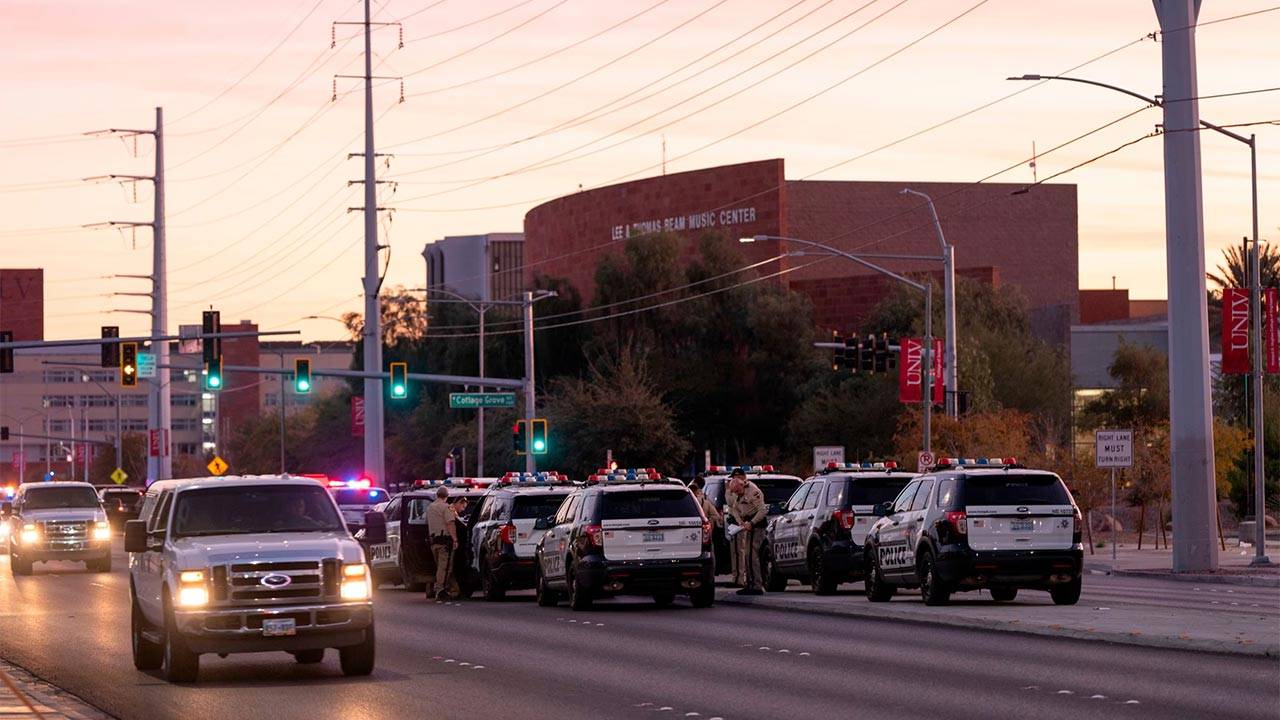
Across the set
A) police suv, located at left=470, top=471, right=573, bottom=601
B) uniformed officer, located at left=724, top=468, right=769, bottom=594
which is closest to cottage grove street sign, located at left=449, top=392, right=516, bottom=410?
police suv, located at left=470, top=471, right=573, bottom=601

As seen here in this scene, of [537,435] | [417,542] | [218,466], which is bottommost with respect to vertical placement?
[417,542]

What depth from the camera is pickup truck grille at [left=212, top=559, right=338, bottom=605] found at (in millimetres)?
18750

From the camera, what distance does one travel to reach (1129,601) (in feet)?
98.0

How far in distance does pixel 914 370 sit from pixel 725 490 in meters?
26.5

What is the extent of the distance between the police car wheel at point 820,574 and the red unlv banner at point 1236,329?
560 inches

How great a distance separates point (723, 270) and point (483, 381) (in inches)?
1235

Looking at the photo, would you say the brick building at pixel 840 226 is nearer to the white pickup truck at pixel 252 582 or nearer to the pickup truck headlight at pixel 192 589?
the white pickup truck at pixel 252 582

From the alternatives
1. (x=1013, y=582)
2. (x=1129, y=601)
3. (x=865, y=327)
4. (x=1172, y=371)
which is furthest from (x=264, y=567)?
(x=865, y=327)

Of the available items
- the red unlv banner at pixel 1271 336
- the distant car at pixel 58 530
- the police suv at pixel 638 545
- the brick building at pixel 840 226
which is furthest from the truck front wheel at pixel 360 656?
the brick building at pixel 840 226

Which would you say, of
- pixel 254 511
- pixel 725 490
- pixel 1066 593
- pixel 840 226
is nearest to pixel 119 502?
pixel 725 490

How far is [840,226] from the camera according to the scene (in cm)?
10262

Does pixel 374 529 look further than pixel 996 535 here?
No

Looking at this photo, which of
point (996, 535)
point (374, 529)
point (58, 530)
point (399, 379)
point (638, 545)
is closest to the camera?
point (374, 529)

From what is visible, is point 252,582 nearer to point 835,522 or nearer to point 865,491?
point 835,522
